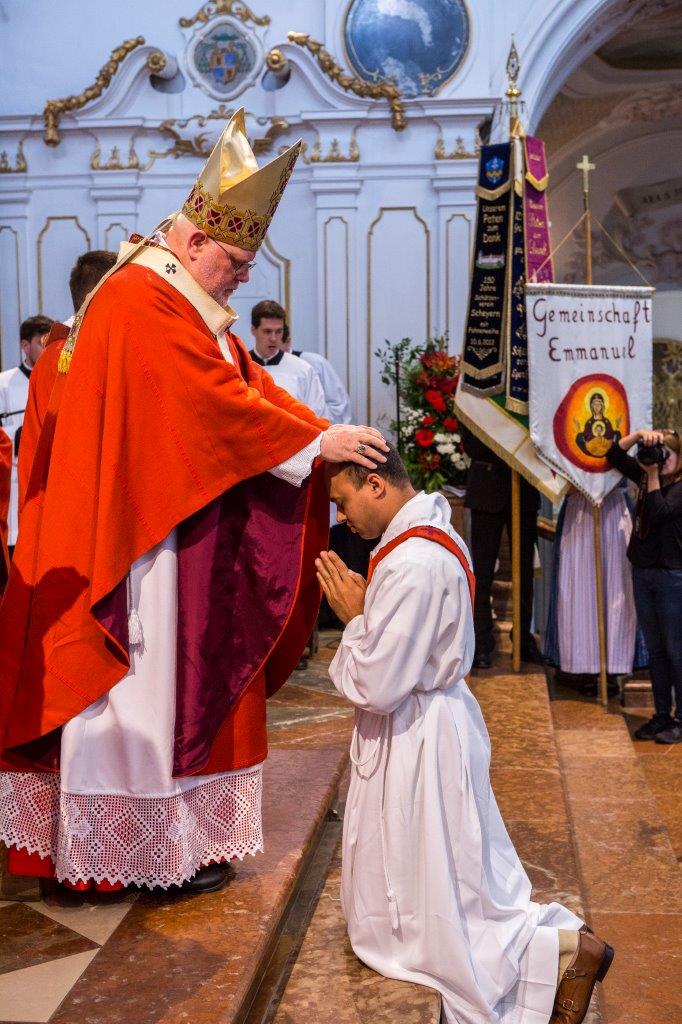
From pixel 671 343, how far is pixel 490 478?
8.22 m

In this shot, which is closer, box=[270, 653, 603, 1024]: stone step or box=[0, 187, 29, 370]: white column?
box=[270, 653, 603, 1024]: stone step

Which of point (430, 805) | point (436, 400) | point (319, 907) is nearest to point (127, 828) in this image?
point (319, 907)

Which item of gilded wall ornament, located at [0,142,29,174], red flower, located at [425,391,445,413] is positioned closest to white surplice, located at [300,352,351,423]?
red flower, located at [425,391,445,413]

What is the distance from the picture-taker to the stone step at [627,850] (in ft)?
10.9

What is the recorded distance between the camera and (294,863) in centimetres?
318

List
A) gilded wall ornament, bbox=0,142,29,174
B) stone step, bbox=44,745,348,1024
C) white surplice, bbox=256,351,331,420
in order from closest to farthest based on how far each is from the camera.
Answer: stone step, bbox=44,745,348,1024 → white surplice, bbox=256,351,331,420 → gilded wall ornament, bbox=0,142,29,174

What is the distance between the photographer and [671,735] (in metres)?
5.77

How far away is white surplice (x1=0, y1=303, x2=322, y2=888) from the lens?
2.85 meters

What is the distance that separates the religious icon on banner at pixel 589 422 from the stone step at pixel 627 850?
126cm

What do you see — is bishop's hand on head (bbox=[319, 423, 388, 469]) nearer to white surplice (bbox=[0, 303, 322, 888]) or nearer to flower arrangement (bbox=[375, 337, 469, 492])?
white surplice (bbox=[0, 303, 322, 888])

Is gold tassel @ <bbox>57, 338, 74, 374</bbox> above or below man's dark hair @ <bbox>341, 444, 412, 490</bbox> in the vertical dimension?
above

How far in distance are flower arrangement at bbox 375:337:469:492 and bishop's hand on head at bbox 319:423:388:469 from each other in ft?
13.1

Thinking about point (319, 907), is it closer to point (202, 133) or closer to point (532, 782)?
point (532, 782)

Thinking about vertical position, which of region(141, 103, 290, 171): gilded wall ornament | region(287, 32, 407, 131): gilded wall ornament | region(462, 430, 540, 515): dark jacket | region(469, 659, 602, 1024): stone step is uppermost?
region(287, 32, 407, 131): gilded wall ornament
